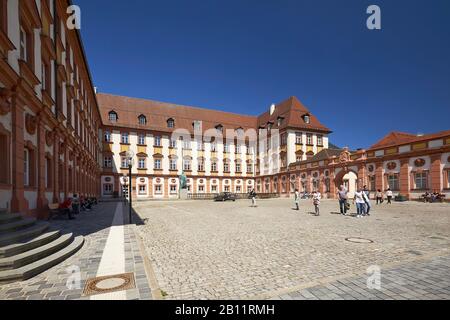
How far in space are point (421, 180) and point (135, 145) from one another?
135ft

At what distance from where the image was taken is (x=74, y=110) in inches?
786

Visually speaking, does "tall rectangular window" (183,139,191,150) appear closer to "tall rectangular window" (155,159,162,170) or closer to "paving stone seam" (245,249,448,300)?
"tall rectangular window" (155,159,162,170)

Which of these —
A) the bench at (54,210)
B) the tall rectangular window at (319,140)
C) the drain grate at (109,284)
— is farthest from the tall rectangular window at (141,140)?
the drain grate at (109,284)

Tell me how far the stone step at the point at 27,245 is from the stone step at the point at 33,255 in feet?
0.40

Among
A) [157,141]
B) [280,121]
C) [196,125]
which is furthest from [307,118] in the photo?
[157,141]

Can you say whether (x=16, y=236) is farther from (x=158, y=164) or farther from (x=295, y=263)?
(x=158, y=164)

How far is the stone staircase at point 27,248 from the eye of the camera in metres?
5.16

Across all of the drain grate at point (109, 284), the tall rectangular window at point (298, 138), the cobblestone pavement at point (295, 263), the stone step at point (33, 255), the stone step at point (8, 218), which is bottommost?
the cobblestone pavement at point (295, 263)

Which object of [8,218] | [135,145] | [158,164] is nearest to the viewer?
[8,218]

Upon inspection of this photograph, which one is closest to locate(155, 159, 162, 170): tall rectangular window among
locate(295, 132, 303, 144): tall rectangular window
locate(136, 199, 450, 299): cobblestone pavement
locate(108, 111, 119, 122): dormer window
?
locate(108, 111, 119, 122): dormer window

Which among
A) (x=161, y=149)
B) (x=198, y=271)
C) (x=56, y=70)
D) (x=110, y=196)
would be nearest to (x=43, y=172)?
(x=56, y=70)

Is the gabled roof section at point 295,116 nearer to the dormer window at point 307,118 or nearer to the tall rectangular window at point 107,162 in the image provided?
the dormer window at point 307,118

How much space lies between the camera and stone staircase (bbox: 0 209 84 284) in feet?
16.9

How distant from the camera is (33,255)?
19.0 feet
